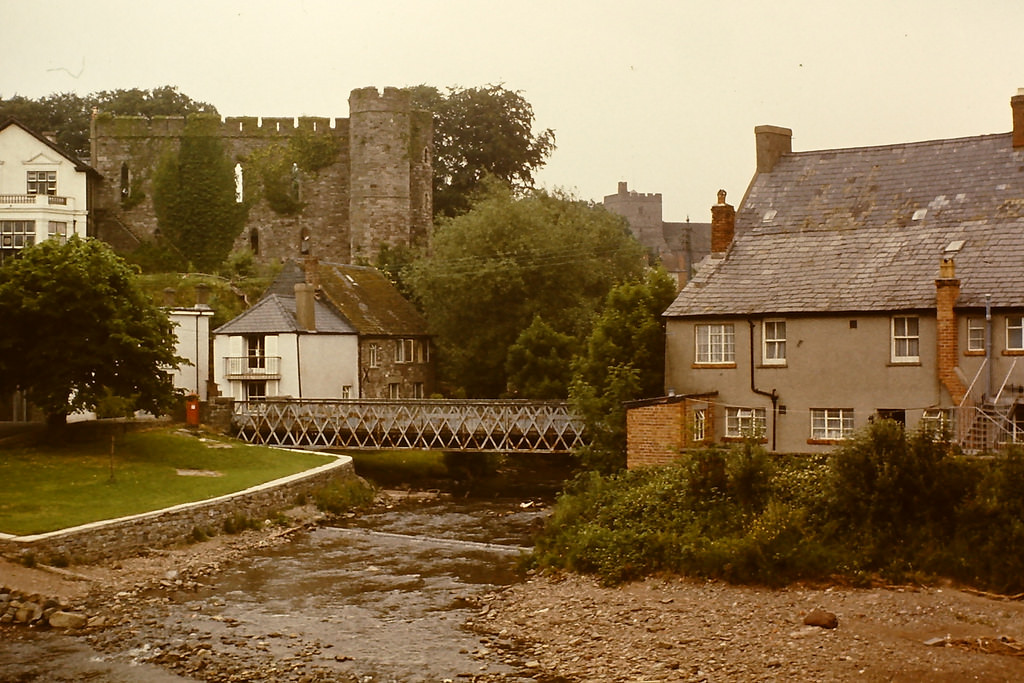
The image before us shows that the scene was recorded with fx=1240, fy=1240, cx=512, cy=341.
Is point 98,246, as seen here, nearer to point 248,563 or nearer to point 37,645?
point 248,563

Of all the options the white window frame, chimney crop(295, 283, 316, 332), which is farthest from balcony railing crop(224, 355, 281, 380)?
the white window frame

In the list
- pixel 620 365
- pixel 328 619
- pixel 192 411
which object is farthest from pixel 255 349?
pixel 328 619

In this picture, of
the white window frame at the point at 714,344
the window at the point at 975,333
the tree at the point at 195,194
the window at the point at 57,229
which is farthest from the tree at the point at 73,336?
the tree at the point at 195,194

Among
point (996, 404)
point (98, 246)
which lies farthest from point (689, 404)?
point (98, 246)

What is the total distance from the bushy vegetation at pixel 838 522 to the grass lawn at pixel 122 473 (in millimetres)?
12353

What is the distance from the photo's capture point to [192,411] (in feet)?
161

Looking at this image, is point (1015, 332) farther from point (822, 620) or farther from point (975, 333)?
point (822, 620)

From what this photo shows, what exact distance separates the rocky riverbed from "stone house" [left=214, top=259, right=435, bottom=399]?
25.9m

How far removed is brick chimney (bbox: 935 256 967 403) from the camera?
32.2 m

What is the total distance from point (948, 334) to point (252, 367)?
31623 mm

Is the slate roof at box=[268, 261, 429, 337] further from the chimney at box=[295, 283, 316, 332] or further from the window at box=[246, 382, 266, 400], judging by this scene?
the window at box=[246, 382, 266, 400]

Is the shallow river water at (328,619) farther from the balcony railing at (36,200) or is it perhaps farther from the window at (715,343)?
the balcony railing at (36,200)

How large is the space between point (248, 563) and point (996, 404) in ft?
64.7

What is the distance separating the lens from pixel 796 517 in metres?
26.9
